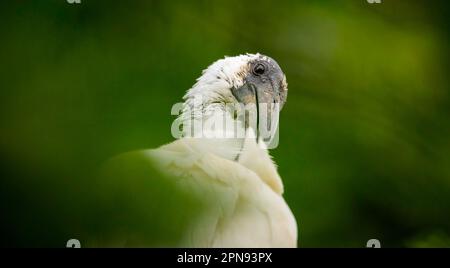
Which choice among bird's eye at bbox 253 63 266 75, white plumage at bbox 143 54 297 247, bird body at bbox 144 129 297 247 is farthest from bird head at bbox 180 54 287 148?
bird body at bbox 144 129 297 247

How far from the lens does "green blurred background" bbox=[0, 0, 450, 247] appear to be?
4.59 meters

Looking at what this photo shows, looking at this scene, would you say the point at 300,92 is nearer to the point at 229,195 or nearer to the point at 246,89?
the point at 246,89

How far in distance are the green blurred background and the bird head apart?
0.13 meters

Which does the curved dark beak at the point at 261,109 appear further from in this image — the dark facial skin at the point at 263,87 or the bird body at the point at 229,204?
the bird body at the point at 229,204

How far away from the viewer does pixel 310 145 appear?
15.7 ft

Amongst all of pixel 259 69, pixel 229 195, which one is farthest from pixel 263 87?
pixel 229 195

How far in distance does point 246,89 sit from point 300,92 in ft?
1.31

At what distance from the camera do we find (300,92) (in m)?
4.92

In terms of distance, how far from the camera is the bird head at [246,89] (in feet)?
14.7

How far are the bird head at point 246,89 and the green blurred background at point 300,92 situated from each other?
13cm

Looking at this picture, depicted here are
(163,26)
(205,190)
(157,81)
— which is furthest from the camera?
(163,26)

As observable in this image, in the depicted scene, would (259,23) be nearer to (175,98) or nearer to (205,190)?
(175,98)
